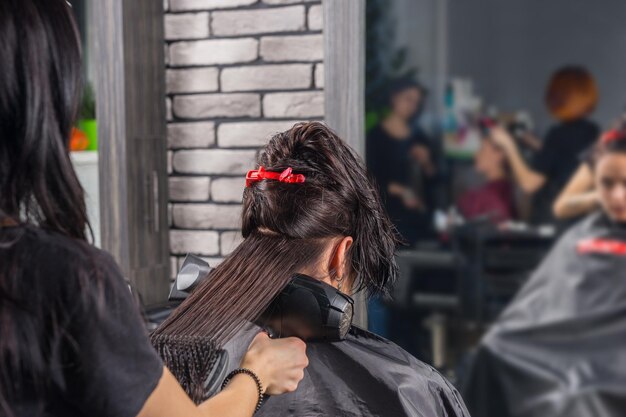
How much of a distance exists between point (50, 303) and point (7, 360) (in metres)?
0.08

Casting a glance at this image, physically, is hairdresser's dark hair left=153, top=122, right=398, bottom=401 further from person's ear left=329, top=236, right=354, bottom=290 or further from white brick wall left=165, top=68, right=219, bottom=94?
white brick wall left=165, top=68, right=219, bottom=94

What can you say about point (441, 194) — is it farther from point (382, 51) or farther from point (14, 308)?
point (14, 308)

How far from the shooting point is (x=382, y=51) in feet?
9.39

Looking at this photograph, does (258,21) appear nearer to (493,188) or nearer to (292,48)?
(292,48)

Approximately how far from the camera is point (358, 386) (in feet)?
5.01

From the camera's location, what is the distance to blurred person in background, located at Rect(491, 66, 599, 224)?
2.70m

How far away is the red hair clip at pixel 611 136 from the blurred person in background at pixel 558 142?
2 centimetres

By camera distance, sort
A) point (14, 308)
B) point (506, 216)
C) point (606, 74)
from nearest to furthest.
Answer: point (14, 308) → point (606, 74) → point (506, 216)

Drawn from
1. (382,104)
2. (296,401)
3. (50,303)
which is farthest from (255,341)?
(382,104)

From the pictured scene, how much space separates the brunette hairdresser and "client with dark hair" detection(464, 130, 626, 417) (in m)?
2.04

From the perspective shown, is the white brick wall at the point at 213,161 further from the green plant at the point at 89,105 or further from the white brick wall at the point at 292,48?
the green plant at the point at 89,105

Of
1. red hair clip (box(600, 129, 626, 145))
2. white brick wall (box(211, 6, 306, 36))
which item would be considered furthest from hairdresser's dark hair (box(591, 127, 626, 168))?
white brick wall (box(211, 6, 306, 36))

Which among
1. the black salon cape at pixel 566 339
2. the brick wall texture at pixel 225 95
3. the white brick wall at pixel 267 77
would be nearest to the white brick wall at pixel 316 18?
the brick wall texture at pixel 225 95

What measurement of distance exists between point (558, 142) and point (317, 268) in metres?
1.47
